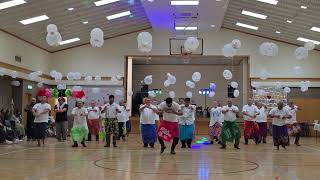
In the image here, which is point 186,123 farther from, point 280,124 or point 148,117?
point 280,124

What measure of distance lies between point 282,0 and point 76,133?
11.1m

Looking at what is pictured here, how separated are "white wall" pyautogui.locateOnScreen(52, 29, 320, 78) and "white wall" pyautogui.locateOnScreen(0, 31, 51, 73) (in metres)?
1.58

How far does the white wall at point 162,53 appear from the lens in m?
29.4

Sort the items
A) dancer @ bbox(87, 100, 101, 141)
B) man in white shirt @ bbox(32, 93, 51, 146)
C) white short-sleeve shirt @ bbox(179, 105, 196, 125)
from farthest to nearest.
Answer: dancer @ bbox(87, 100, 101, 141)
white short-sleeve shirt @ bbox(179, 105, 196, 125)
man in white shirt @ bbox(32, 93, 51, 146)

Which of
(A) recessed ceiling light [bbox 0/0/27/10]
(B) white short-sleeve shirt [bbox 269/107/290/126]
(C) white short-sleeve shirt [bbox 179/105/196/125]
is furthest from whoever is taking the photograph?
(A) recessed ceiling light [bbox 0/0/27/10]

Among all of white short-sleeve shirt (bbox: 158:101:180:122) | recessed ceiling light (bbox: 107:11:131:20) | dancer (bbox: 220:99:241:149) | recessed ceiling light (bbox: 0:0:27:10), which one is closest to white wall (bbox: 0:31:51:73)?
recessed ceiling light (bbox: 0:0:27:10)

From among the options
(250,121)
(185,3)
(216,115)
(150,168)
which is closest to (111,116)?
(216,115)

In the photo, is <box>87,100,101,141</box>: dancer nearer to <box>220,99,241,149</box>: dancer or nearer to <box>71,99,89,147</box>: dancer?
<box>71,99,89,147</box>: dancer

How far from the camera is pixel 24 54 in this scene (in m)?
24.9

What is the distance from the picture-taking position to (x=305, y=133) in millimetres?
27812

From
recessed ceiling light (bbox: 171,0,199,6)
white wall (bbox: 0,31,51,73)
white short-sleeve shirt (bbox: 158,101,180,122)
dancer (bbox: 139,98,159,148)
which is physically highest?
recessed ceiling light (bbox: 171,0,199,6)

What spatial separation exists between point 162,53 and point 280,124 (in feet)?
52.3

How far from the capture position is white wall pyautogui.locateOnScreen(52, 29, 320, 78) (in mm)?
29406

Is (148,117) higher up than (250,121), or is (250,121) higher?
(148,117)
